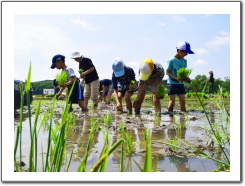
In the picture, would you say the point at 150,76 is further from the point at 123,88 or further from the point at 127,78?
the point at 123,88

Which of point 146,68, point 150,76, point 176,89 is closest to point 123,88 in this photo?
point 150,76

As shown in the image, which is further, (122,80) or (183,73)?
(122,80)

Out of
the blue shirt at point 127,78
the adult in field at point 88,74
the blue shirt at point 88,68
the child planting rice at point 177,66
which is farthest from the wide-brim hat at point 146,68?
the blue shirt at point 88,68

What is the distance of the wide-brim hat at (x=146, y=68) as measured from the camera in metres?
5.53

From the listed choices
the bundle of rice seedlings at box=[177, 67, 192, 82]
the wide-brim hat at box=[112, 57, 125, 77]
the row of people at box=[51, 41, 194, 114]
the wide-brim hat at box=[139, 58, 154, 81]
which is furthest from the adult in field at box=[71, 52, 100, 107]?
the bundle of rice seedlings at box=[177, 67, 192, 82]

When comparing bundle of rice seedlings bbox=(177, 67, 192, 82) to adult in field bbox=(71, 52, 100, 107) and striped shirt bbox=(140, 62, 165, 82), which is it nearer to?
striped shirt bbox=(140, 62, 165, 82)

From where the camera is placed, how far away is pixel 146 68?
556 cm

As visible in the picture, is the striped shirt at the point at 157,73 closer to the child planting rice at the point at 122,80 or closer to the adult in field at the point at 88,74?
the child planting rice at the point at 122,80

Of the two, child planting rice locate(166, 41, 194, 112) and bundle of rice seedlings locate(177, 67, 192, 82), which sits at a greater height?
child planting rice locate(166, 41, 194, 112)

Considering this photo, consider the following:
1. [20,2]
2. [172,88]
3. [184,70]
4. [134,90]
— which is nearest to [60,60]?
[134,90]

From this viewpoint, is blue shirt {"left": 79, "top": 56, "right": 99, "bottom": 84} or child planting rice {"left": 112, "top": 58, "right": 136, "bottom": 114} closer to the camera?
child planting rice {"left": 112, "top": 58, "right": 136, "bottom": 114}

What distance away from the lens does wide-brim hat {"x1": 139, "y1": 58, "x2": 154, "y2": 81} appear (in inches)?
218

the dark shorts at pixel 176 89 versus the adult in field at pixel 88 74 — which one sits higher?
the adult in field at pixel 88 74
